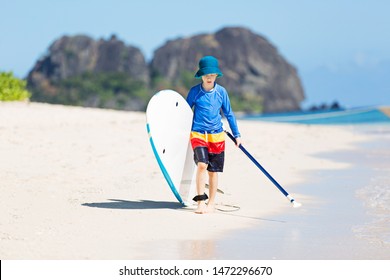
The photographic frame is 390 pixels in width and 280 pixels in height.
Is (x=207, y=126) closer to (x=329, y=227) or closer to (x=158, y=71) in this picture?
(x=329, y=227)

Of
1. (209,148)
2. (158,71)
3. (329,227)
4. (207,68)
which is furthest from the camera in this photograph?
(158,71)

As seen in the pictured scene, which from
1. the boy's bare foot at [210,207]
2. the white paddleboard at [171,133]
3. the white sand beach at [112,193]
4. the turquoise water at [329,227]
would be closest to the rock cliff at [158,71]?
the white sand beach at [112,193]

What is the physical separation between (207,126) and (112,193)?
1.90 m

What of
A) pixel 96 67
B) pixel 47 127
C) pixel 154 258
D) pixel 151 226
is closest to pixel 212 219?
pixel 151 226

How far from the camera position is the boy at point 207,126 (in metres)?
7.39

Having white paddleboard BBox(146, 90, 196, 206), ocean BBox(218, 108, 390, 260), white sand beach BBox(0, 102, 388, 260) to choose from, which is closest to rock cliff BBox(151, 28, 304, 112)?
white sand beach BBox(0, 102, 388, 260)

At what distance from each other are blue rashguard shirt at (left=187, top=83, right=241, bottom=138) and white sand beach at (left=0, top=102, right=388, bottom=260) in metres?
0.84

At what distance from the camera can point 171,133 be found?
25.1ft

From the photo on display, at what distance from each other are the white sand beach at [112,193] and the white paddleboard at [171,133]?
0.39 metres

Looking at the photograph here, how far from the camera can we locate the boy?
739cm

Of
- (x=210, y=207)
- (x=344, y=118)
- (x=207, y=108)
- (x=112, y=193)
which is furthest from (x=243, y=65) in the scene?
(x=207, y=108)

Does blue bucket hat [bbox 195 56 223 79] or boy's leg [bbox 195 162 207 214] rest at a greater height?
blue bucket hat [bbox 195 56 223 79]

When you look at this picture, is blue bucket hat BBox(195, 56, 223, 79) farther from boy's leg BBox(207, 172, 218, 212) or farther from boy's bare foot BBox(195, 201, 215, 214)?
boy's bare foot BBox(195, 201, 215, 214)

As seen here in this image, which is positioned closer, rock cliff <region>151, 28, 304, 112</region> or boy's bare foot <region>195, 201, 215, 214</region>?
boy's bare foot <region>195, 201, 215, 214</region>
